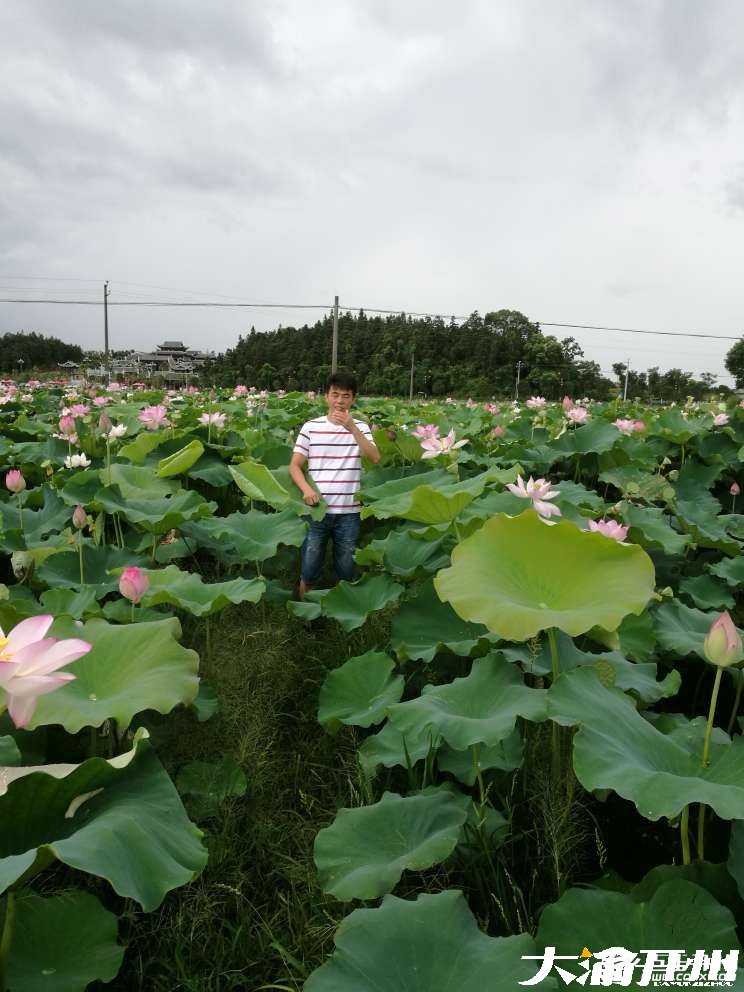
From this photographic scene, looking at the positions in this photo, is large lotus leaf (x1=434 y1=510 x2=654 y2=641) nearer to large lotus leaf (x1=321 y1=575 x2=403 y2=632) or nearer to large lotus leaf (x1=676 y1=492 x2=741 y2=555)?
large lotus leaf (x1=321 y1=575 x2=403 y2=632)

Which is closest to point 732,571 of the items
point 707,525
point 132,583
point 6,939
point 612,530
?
point 707,525

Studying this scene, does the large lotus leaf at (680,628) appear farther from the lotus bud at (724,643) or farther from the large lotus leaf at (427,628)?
the lotus bud at (724,643)

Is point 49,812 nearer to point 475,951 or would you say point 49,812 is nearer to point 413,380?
point 475,951

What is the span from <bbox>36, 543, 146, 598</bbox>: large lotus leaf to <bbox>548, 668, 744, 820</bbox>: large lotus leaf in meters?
1.56

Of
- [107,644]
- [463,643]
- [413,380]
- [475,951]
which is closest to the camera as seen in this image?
[475,951]

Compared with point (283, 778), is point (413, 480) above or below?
above

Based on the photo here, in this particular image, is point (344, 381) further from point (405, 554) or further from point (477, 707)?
point (477, 707)

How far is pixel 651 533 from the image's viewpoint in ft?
8.16

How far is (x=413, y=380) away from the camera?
100 ft

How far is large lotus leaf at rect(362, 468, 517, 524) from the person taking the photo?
1989 mm

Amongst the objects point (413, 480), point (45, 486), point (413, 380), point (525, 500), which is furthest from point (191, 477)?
point (413, 380)

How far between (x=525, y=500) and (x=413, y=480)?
2.24ft

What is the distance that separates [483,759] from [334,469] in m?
1.70

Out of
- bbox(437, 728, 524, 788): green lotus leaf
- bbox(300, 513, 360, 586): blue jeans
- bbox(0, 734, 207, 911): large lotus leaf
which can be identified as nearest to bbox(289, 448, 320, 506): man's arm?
bbox(300, 513, 360, 586): blue jeans
